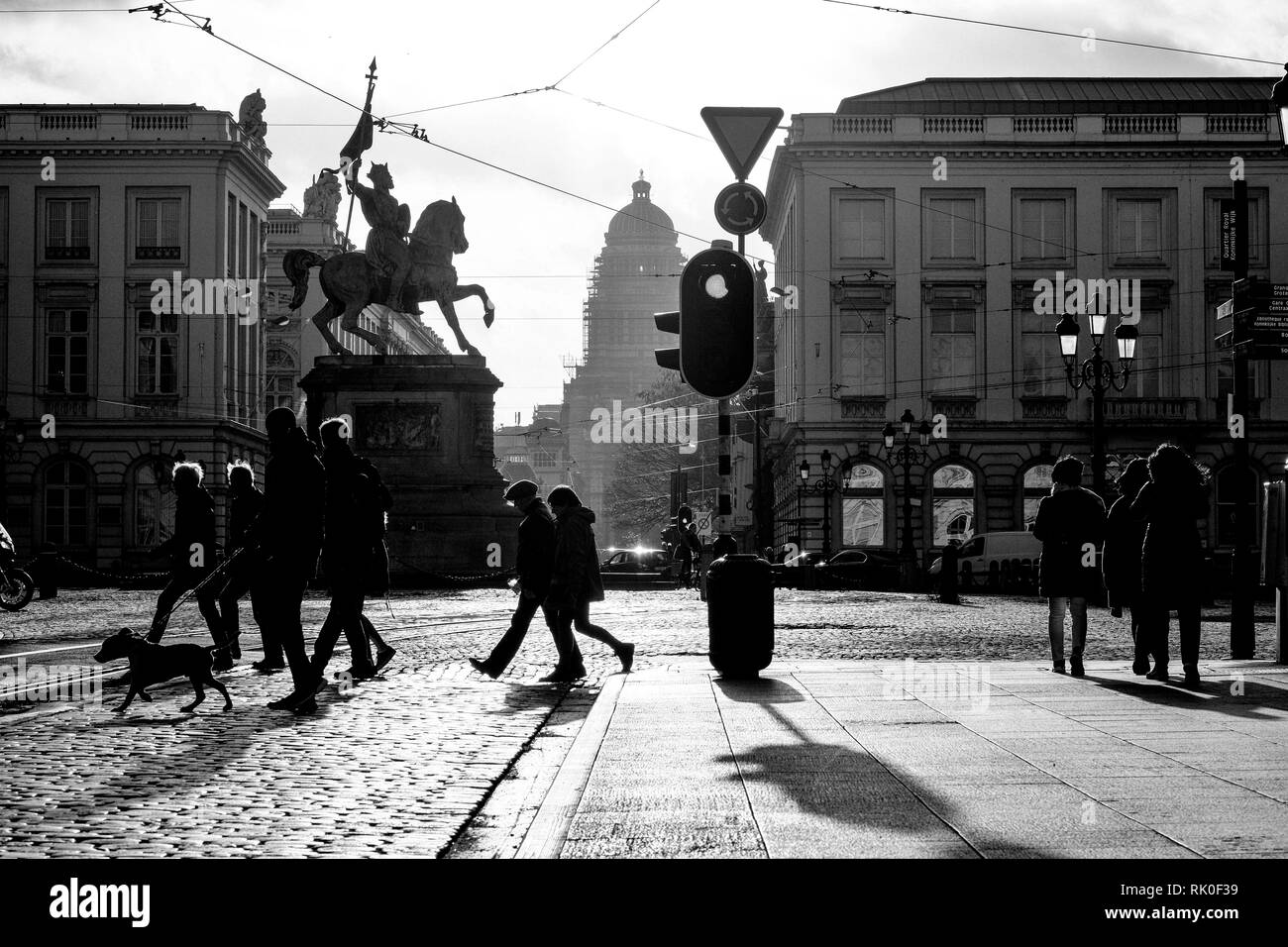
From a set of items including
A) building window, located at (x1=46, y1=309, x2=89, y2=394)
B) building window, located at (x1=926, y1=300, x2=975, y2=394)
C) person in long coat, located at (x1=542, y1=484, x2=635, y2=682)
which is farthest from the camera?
building window, located at (x1=46, y1=309, x2=89, y2=394)

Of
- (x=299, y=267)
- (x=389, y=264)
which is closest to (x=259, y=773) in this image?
(x=389, y=264)

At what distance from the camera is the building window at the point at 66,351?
6378 cm

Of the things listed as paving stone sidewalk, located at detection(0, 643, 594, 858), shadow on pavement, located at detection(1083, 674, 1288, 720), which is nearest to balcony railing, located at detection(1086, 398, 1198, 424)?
shadow on pavement, located at detection(1083, 674, 1288, 720)

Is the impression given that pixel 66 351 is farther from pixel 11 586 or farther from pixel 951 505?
pixel 11 586

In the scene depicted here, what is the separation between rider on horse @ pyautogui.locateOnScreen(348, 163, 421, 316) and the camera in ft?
130

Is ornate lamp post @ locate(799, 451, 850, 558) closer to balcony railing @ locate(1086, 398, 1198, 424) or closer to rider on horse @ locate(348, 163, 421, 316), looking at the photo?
balcony railing @ locate(1086, 398, 1198, 424)

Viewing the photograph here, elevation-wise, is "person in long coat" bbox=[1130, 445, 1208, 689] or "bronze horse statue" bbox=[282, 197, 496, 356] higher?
"bronze horse statue" bbox=[282, 197, 496, 356]

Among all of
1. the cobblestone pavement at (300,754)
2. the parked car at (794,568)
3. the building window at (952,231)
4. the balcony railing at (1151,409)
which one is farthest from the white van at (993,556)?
the cobblestone pavement at (300,754)

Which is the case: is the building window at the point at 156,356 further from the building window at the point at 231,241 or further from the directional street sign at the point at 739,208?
the directional street sign at the point at 739,208

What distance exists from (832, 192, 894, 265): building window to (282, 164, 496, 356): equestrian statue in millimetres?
20819

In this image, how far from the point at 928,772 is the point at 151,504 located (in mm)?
58792

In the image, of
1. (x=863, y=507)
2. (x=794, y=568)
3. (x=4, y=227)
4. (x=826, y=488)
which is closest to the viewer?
(x=794, y=568)

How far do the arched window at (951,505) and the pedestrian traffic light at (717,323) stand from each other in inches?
1826

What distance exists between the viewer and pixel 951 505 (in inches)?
2253
